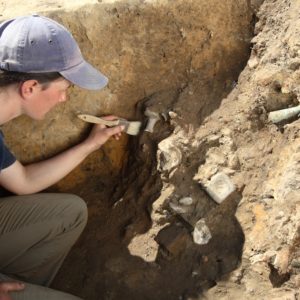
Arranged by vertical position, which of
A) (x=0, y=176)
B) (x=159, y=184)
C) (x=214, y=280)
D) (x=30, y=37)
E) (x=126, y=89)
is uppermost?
(x=30, y=37)

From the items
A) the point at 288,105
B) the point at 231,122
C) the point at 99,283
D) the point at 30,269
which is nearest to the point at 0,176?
the point at 30,269

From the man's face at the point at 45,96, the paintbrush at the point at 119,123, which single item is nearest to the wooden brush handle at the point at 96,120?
the paintbrush at the point at 119,123

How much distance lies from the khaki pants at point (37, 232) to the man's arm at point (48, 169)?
8cm

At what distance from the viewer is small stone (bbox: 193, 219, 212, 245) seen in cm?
231

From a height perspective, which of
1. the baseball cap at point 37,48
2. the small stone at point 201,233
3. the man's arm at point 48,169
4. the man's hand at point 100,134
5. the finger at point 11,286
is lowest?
the finger at point 11,286

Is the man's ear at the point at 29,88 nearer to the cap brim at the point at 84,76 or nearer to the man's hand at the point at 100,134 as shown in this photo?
the cap brim at the point at 84,76

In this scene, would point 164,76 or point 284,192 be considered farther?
point 164,76

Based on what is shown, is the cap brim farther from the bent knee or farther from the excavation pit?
the bent knee

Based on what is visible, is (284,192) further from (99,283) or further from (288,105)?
(99,283)

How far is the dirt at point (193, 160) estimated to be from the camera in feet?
7.25

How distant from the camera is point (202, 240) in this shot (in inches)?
91.1

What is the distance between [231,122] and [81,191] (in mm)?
952

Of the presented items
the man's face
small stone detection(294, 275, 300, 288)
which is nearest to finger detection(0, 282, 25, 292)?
the man's face

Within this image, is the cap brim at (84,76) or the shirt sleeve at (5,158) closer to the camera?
the cap brim at (84,76)
